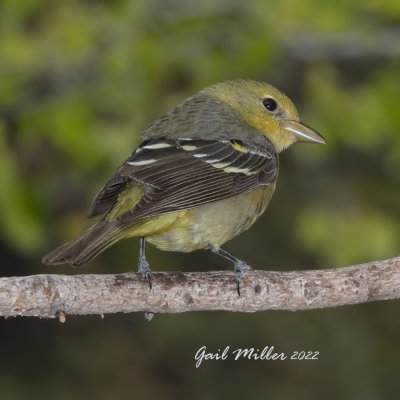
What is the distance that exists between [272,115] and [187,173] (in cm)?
154

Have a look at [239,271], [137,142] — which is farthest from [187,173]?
[137,142]

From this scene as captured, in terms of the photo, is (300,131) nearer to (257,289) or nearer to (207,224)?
(207,224)

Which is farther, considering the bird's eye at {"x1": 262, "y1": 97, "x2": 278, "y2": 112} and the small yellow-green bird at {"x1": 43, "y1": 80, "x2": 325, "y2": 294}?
the bird's eye at {"x1": 262, "y1": 97, "x2": 278, "y2": 112}

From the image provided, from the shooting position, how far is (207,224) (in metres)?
6.94

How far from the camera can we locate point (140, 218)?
631 cm

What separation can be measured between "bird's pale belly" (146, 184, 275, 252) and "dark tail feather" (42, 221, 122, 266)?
0.50m

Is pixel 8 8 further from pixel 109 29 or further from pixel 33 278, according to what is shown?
pixel 33 278

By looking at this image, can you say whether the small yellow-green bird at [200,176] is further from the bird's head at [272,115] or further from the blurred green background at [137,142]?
the blurred green background at [137,142]

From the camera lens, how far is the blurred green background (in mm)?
9570

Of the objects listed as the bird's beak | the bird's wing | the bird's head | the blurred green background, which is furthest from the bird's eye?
the blurred green background

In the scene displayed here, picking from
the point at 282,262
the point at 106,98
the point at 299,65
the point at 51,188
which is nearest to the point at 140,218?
the point at 106,98

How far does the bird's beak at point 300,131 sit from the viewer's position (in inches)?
324

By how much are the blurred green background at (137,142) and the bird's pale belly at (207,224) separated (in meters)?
2.30

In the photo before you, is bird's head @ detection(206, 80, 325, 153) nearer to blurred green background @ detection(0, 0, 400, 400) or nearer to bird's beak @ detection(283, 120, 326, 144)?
bird's beak @ detection(283, 120, 326, 144)
